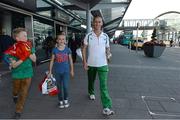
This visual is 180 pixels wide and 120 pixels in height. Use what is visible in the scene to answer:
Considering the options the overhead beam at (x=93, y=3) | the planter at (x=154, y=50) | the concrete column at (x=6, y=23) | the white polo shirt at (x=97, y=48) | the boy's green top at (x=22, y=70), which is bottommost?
the planter at (x=154, y=50)

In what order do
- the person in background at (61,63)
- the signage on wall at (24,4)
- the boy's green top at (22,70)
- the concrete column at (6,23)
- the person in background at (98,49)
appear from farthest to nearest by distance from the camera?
the concrete column at (6,23) → the signage on wall at (24,4) → the person in background at (61,63) → the person in background at (98,49) → the boy's green top at (22,70)

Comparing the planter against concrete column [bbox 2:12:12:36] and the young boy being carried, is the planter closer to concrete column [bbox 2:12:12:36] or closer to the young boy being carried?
concrete column [bbox 2:12:12:36]

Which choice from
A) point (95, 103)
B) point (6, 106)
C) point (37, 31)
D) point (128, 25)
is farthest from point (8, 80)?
point (128, 25)

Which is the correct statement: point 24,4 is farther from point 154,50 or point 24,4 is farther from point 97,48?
point 154,50

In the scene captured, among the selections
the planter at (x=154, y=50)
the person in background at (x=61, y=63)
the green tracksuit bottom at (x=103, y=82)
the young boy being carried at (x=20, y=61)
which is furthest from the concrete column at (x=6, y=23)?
the planter at (x=154, y=50)

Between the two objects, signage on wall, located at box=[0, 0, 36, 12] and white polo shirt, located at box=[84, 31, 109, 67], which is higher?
signage on wall, located at box=[0, 0, 36, 12]

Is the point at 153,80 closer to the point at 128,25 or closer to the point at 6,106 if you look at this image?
the point at 6,106

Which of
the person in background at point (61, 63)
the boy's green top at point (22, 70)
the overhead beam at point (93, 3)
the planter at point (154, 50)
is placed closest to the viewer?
the boy's green top at point (22, 70)

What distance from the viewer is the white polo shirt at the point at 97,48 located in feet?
19.1

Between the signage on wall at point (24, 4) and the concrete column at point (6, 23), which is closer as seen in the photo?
the signage on wall at point (24, 4)

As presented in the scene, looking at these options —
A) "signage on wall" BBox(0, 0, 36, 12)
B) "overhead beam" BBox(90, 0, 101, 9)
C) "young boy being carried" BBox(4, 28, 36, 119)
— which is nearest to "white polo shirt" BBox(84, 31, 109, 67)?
"young boy being carried" BBox(4, 28, 36, 119)

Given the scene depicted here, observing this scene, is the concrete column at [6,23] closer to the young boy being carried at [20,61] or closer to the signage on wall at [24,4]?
the signage on wall at [24,4]

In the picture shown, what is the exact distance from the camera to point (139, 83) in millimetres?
9414

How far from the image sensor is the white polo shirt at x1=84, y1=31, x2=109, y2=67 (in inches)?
229
